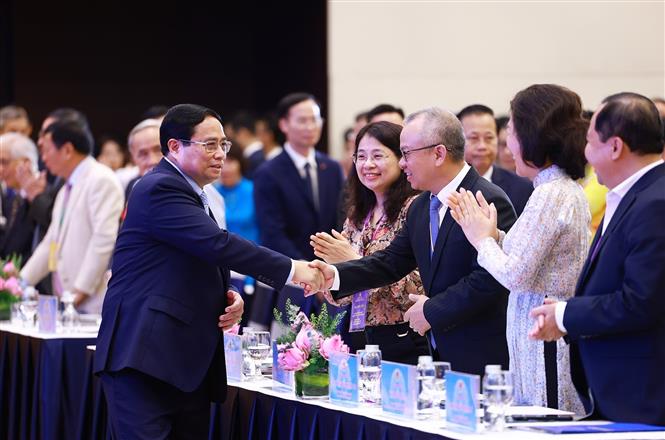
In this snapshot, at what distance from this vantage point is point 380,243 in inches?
179

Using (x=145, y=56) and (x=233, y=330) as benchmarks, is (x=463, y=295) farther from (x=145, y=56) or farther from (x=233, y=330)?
(x=145, y=56)

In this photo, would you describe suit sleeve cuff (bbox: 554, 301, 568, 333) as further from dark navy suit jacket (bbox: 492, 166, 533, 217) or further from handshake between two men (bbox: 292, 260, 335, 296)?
dark navy suit jacket (bbox: 492, 166, 533, 217)

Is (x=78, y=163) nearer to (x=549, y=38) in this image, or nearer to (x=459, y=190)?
(x=459, y=190)

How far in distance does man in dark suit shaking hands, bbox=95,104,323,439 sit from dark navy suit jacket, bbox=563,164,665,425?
1.16m

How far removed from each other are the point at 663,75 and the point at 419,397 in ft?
18.2

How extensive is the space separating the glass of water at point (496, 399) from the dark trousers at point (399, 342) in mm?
1220

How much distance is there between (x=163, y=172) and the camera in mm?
4027

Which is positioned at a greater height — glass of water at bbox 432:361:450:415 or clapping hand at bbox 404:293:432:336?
clapping hand at bbox 404:293:432:336

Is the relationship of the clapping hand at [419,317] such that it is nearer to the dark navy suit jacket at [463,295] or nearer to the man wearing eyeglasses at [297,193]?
the dark navy suit jacket at [463,295]

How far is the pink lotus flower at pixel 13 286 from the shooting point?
5754 millimetres

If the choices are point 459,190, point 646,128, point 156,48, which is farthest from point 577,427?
point 156,48

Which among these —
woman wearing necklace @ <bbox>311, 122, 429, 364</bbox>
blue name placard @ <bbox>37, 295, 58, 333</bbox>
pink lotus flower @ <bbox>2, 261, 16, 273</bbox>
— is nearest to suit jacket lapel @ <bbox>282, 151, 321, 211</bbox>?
pink lotus flower @ <bbox>2, 261, 16, 273</bbox>

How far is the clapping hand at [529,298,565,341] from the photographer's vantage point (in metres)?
3.37

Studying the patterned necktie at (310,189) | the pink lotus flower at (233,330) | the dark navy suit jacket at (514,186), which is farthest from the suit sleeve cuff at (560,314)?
the patterned necktie at (310,189)
